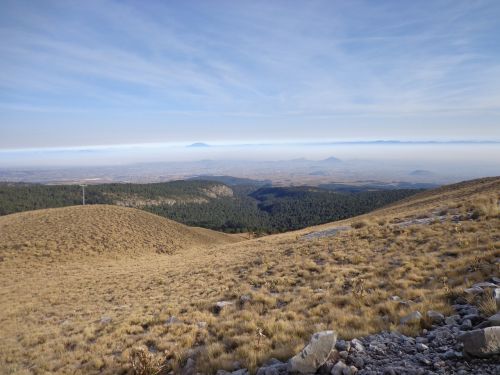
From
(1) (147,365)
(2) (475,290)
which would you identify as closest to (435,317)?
(2) (475,290)

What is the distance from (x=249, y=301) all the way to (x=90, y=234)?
3379 centimetres

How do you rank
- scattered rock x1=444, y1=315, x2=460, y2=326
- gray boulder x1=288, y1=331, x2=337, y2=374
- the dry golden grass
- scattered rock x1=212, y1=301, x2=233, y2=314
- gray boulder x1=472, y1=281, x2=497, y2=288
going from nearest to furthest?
1. gray boulder x1=288, y1=331, x2=337, y2=374
2. scattered rock x1=444, y1=315, x2=460, y2=326
3. the dry golden grass
4. gray boulder x1=472, y1=281, x2=497, y2=288
5. scattered rock x1=212, y1=301, x2=233, y2=314

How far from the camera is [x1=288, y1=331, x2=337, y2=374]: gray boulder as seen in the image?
495 centimetres

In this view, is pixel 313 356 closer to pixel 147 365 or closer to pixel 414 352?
pixel 414 352

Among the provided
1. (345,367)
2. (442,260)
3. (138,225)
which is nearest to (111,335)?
(345,367)

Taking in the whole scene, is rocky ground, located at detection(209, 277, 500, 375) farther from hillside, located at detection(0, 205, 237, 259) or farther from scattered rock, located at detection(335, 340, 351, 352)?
hillside, located at detection(0, 205, 237, 259)

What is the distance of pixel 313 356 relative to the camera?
16.5 feet

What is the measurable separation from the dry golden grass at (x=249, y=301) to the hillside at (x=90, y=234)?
1241cm

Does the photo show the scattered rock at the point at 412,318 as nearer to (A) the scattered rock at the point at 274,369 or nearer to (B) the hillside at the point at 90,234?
(A) the scattered rock at the point at 274,369

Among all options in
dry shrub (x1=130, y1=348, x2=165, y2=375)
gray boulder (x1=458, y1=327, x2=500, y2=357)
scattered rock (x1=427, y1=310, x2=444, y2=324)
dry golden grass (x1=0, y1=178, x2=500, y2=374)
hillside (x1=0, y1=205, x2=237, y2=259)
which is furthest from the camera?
hillside (x1=0, y1=205, x2=237, y2=259)

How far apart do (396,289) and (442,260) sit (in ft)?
10.7

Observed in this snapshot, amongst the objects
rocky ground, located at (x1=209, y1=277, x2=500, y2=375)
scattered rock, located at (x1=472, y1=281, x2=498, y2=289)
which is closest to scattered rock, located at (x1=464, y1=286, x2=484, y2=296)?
scattered rock, located at (x1=472, y1=281, x2=498, y2=289)

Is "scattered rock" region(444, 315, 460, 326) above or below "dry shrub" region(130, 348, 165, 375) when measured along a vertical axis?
above

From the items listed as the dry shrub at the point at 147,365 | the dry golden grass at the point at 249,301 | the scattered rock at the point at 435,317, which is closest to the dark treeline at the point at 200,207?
the dry golden grass at the point at 249,301
